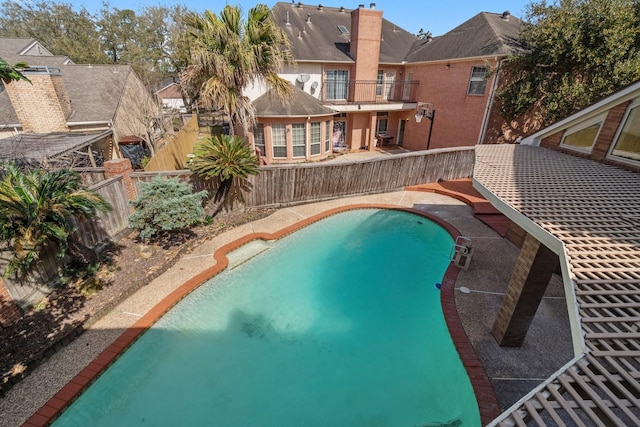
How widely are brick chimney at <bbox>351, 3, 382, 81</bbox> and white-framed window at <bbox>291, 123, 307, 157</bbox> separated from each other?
6091mm

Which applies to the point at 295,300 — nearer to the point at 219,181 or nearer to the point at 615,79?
the point at 219,181

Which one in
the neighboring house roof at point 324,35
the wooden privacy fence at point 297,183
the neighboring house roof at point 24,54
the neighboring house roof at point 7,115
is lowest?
the wooden privacy fence at point 297,183

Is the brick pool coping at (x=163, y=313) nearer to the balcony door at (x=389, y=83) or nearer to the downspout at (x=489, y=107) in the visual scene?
the downspout at (x=489, y=107)

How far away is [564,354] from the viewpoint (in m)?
5.37

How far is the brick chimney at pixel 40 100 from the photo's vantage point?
40.7 ft

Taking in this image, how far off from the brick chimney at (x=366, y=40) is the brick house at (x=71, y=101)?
13.7 m

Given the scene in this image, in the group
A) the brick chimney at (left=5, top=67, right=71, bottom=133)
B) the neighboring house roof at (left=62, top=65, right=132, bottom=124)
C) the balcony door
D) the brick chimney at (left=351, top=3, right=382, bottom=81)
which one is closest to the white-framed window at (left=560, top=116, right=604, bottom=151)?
the brick chimney at (left=351, top=3, right=382, bottom=81)

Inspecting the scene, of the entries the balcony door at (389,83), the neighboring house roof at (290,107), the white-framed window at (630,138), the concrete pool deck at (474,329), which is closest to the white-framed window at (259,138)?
the neighboring house roof at (290,107)

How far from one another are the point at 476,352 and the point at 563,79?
529 inches

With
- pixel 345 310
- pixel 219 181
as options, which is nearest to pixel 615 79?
pixel 345 310

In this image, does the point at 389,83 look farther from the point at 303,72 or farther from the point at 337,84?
the point at 303,72

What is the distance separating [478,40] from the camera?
15.7 meters

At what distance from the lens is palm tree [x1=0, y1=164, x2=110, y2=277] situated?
5164mm

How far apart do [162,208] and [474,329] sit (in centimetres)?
811
